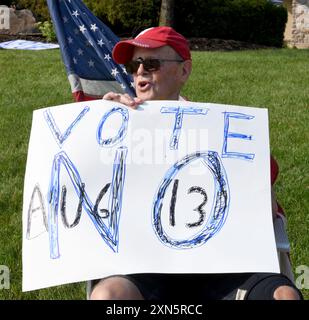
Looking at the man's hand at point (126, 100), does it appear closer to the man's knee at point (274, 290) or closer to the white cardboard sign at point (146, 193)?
the white cardboard sign at point (146, 193)

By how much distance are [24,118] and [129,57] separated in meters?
3.99

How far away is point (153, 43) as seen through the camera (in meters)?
3.08

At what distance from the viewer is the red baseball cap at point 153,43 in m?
3.07

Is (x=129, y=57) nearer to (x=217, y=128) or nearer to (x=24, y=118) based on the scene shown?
(x=217, y=128)

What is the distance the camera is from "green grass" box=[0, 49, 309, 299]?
4.23 metres

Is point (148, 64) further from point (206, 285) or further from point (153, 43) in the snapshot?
point (206, 285)

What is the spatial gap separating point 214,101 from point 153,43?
16.5ft

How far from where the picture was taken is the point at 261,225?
8.65 feet

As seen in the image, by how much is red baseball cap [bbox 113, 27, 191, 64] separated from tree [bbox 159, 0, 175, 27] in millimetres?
12519

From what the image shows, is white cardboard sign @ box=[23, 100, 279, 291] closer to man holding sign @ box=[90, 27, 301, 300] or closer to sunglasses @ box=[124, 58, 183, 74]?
man holding sign @ box=[90, 27, 301, 300]

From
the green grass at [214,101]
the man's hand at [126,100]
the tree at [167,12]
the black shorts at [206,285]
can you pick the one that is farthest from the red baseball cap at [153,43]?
the tree at [167,12]

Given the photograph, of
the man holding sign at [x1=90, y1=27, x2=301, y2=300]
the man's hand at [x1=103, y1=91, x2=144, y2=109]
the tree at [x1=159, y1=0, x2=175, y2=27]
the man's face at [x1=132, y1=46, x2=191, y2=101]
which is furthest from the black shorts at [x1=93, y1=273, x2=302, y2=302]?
the tree at [x1=159, y1=0, x2=175, y2=27]

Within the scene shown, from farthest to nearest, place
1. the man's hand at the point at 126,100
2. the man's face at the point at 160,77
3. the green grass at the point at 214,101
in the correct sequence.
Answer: the green grass at the point at 214,101 → the man's face at the point at 160,77 → the man's hand at the point at 126,100

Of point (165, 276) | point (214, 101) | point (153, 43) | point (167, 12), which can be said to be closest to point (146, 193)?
point (165, 276)
